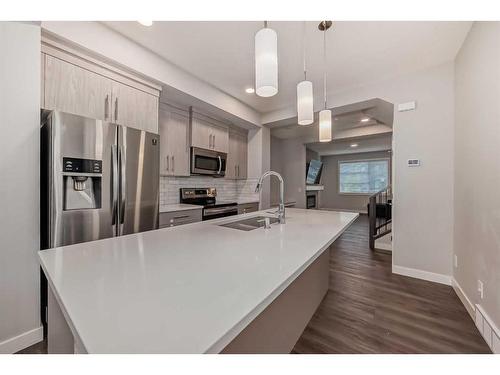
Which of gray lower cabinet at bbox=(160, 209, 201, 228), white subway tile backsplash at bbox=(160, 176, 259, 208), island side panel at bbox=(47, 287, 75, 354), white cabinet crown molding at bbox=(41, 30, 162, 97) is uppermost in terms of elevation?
white cabinet crown molding at bbox=(41, 30, 162, 97)

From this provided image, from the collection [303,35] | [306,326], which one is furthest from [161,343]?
[303,35]

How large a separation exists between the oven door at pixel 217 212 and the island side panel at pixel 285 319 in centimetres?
166

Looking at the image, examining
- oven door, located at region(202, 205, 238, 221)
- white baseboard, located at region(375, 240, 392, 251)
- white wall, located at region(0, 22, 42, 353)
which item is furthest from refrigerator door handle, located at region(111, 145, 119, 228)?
white baseboard, located at region(375, 240, 392, 251)

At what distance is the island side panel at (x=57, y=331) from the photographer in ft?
2.93

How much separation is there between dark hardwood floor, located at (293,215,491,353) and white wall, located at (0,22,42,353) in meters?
1.94

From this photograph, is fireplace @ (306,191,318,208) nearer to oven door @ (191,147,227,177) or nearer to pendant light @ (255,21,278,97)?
oven door @ (191,147,227,177)

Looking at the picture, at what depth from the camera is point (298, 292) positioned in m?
1.57

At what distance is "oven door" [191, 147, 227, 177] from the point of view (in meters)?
3.33

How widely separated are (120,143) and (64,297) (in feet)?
5.42

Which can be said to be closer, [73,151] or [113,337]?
[113,337]

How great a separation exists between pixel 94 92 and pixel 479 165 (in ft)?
11.1
